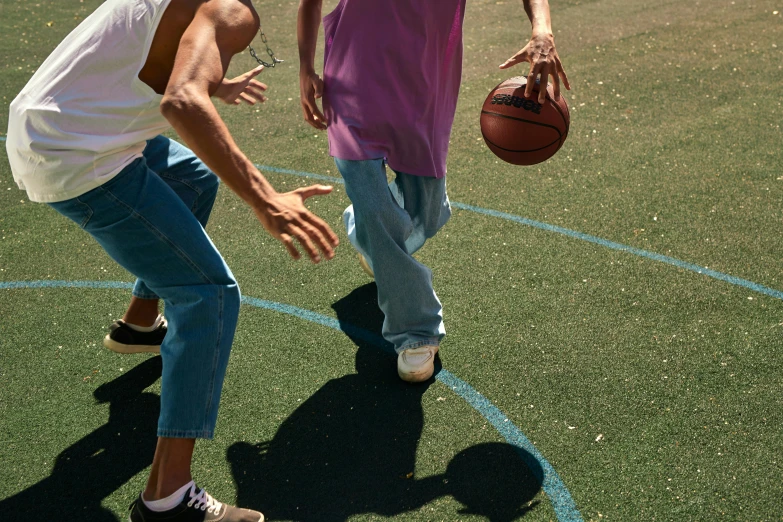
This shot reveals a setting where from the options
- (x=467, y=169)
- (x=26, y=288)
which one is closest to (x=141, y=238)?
(x=26, y=288)

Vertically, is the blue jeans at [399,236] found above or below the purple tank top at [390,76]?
below

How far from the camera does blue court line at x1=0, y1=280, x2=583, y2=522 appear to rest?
319 cm

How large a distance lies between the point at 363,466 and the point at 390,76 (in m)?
1.66

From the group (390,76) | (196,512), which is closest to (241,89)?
(390,76)

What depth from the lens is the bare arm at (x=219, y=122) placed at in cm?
252

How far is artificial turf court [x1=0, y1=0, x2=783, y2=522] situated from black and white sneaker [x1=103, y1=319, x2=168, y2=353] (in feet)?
0.29

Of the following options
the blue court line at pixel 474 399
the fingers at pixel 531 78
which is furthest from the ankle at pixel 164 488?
the fingers at pixel 531 78

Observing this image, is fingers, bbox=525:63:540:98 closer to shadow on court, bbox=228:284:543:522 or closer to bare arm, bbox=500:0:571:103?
bare arm, bbox=500:0:571:103

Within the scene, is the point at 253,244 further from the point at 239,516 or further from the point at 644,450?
the point at 644,450

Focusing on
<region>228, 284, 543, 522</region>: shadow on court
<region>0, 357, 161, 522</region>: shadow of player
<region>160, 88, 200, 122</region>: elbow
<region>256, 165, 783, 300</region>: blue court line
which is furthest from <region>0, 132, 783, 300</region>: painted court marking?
<region>160, 88, 200, 122</region>: elbow

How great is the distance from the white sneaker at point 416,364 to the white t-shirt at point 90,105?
5.22 ft

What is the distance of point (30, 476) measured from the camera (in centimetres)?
338

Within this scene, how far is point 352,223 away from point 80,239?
2016 mm

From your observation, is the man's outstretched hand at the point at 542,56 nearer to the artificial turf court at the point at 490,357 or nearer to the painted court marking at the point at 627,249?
the artificial turf court at the point at 490,357
